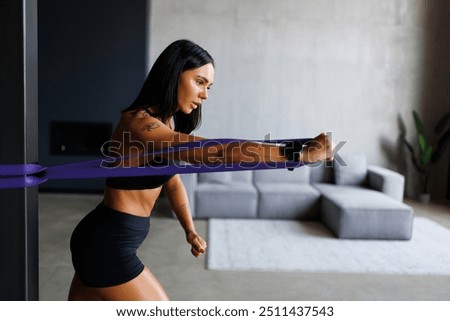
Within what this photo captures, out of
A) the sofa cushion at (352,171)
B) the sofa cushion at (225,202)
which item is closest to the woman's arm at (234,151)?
the sofa cushion at (225,202)

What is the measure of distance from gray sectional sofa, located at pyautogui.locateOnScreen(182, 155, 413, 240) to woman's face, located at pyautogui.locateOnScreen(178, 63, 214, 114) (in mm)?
2282

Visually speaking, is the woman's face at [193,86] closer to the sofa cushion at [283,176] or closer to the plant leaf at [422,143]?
the sofa cushion at [283,176]

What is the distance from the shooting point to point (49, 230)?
269cm

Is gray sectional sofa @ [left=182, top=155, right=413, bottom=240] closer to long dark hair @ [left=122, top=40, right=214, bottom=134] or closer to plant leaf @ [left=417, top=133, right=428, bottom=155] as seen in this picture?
plant leaf @ [left=417, top=133, right=428, bottom=155]

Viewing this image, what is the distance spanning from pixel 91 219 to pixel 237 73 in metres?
3.15

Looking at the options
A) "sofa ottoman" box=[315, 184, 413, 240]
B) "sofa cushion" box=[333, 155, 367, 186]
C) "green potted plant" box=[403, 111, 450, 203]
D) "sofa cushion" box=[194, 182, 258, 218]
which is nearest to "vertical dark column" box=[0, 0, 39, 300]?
"sofa ottoman" box=[315, 184, 413, 240]

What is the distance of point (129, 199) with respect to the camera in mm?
663

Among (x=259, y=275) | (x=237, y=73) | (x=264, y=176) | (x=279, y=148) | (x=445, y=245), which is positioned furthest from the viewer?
(x=237, y=73)

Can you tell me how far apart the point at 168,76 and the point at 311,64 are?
3.33m

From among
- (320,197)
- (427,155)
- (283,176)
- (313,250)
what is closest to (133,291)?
(313,250)

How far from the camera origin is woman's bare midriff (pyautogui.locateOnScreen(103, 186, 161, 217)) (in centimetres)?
66

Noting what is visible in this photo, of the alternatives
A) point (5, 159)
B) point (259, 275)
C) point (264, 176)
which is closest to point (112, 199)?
point (5, 159)

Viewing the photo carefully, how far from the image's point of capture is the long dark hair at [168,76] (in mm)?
599
